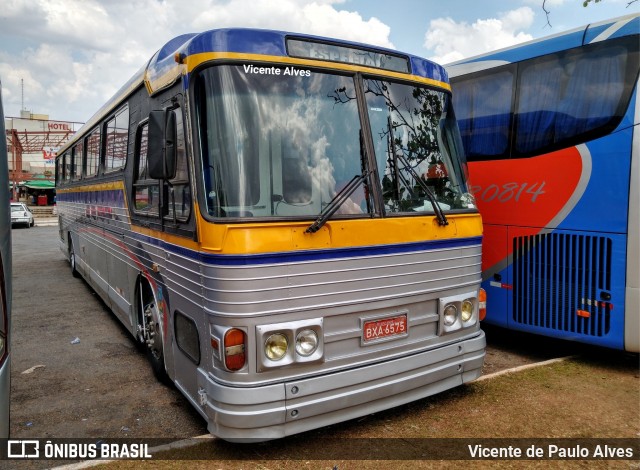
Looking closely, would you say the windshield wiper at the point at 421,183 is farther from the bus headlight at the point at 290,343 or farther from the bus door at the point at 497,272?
the bus door at the point at 497,272

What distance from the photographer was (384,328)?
4.04 m

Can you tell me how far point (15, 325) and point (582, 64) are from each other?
867 centimetres

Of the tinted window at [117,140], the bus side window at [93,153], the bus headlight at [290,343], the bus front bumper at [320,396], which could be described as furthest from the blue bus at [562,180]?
the bus side window at [93,153]

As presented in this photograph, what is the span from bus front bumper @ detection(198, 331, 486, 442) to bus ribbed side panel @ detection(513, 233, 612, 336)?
83.0 inches

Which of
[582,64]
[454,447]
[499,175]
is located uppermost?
[582,64]

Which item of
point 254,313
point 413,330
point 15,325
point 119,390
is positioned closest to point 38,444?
point 119,390

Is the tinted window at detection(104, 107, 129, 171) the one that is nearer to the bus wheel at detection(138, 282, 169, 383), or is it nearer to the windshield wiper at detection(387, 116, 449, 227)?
the bus wheel at detection(138, 282, 169, 383)

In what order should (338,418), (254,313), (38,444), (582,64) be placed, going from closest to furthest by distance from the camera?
1. (254,313)
2. (338,418)
3. (38,444)
4. (582,64)

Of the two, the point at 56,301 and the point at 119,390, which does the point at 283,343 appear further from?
the point at 56,301

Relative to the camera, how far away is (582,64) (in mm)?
5727

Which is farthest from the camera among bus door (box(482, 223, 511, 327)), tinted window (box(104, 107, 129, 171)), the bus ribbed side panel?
bus door (box(482, 223, 511, 327))

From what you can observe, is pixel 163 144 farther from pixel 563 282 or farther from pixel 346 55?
pixel 563 282

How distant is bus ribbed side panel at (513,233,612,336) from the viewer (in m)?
5.50

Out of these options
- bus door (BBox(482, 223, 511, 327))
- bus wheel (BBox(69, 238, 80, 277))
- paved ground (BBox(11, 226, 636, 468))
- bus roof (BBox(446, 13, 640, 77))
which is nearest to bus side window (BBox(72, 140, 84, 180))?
bus wheel (BBox(69, 238, 80, 277))
